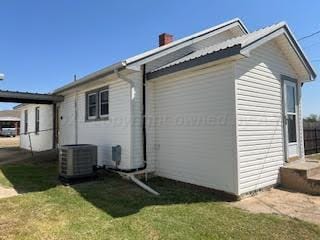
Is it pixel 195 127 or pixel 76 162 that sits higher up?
pixel 195 127

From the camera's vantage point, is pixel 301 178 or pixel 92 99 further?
pixel 92 99

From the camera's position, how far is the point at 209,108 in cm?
696

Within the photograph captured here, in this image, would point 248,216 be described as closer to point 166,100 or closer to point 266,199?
point 266,199

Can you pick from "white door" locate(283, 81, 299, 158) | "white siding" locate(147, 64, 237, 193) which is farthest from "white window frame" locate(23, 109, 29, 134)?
"white door" locate(283, 81, 299, 158)

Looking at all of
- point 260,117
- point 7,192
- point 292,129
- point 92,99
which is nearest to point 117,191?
point 7,192

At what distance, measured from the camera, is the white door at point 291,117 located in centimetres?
820

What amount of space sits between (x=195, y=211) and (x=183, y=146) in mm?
2542

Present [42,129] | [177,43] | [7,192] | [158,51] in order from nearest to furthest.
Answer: [7,192], [158,51], [177,43], [42,129]

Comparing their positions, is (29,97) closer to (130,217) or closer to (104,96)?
(104,96)

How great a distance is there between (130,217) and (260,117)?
4.26 m

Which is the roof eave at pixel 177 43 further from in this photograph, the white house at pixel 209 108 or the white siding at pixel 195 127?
the white siding at pixel 195 127

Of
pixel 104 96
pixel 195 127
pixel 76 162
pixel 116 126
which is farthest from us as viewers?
pixel 104 96

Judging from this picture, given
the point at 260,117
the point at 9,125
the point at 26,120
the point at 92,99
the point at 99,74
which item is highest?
the point at 99,74

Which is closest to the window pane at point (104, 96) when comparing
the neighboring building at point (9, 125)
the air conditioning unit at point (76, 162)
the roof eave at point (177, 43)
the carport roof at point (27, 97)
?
the air conditioning unit at point (76, 162)
